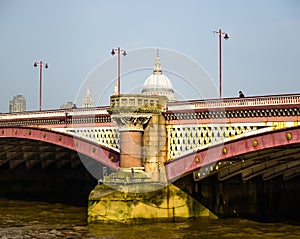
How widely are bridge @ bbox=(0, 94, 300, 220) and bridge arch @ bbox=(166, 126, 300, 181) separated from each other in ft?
0.15

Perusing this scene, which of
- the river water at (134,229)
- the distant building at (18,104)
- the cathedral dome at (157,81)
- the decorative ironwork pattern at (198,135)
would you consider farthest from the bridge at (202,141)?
the distant building at (18,104)

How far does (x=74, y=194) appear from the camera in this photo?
5169 cm

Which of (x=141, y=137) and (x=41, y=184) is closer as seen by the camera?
(x=141, y=137)

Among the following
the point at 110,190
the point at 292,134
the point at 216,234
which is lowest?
the point at 216,234

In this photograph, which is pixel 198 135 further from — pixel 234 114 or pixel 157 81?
pixel 157 81

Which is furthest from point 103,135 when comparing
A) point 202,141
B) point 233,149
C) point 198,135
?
point 233,149

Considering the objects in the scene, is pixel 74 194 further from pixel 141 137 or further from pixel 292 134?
pixel 292 134

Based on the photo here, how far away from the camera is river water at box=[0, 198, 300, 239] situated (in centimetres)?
2852

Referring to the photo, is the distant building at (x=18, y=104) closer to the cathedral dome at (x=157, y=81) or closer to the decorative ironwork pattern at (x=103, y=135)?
the cathedral dome at (x=157, y=81)

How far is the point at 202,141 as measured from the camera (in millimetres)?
30938

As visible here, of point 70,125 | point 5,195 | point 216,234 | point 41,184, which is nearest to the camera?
point 216,234

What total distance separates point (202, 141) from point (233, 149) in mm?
2426

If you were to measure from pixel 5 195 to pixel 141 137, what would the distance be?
23.3 metres

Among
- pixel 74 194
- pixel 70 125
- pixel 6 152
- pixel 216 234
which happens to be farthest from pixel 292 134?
pixel 6 152
